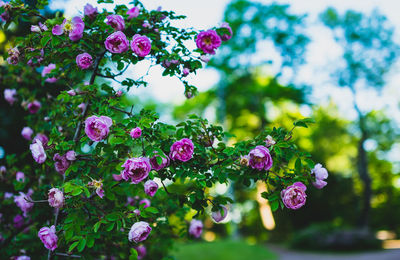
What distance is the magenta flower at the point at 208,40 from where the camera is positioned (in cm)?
237

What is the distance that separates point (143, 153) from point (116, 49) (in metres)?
0.79

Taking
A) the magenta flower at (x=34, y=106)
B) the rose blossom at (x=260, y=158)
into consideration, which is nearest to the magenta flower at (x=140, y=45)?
the rose blossom at (x=260, y=158)

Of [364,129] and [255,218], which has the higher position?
[364,129]

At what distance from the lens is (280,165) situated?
229 cm

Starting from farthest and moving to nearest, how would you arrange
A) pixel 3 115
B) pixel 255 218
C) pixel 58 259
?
pixel 255 218, pixel 3 115, pixel 58 259

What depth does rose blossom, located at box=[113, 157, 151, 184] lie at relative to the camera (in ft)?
6.04

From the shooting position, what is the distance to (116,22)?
2.29m

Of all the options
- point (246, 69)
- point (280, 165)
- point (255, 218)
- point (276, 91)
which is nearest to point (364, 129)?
point (276, 91)

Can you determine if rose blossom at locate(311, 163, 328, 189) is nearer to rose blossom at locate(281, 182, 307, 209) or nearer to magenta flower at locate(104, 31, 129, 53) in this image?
rose blossom at locate(281, 182, 307, 209)

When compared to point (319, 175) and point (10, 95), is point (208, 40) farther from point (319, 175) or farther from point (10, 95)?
point (10, 95)

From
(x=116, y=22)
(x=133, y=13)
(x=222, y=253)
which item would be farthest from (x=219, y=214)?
(x=222, y=253)

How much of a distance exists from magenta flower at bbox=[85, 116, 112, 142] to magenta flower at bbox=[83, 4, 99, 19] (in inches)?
38.4

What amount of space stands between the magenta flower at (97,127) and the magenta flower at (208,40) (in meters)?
0.97

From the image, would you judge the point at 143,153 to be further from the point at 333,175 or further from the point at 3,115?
the point at 333,175
